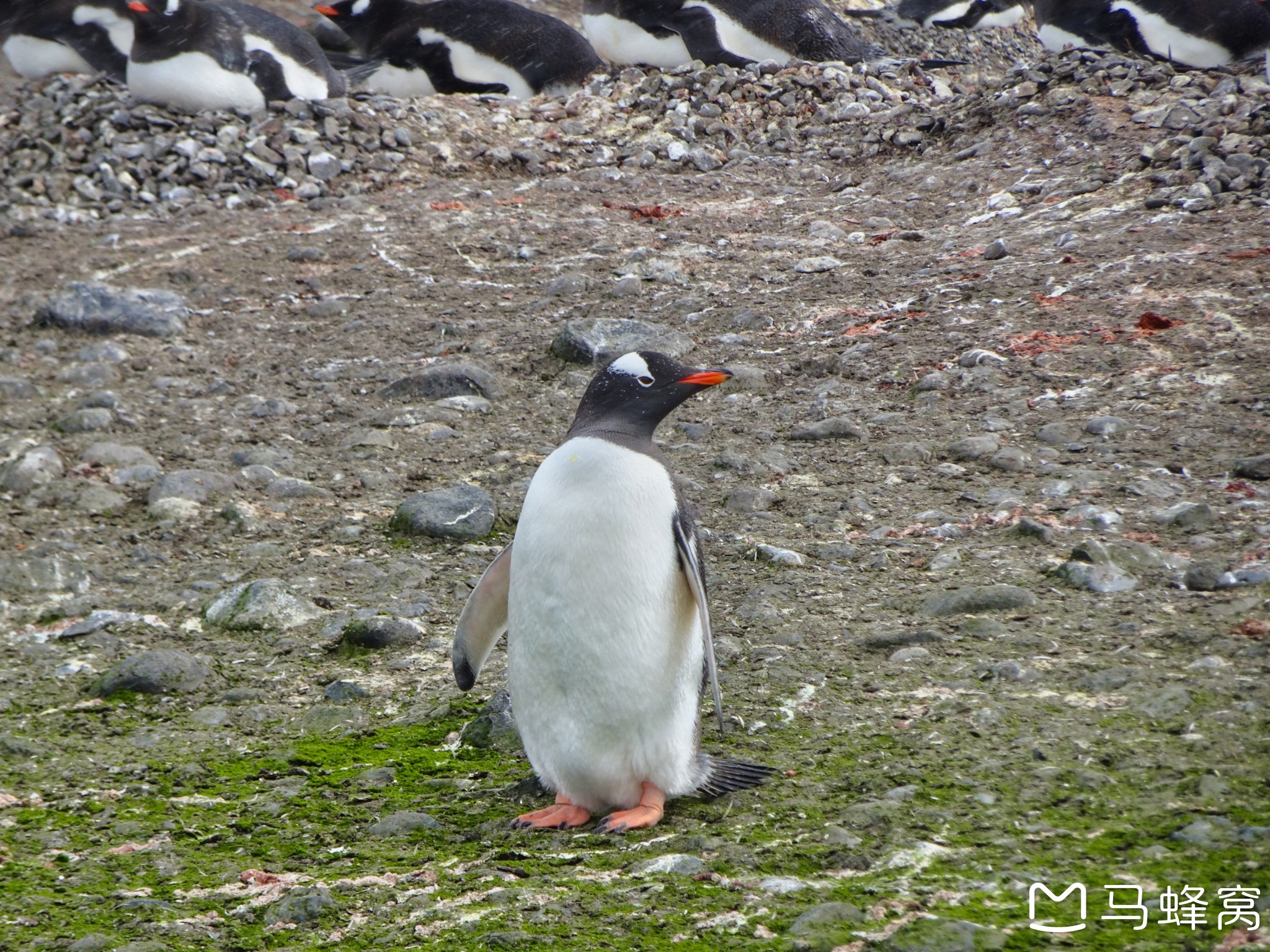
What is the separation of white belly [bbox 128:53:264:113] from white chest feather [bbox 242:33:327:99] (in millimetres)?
294

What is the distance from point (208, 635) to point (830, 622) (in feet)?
6.16

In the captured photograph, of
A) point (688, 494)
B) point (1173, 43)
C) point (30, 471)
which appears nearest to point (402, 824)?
point (688, 494)

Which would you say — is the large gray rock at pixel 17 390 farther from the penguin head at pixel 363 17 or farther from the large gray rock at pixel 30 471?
the penguin head at pixel 363 17

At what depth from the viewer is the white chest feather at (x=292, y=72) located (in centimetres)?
954

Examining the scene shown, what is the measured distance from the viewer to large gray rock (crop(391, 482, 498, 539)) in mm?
4512

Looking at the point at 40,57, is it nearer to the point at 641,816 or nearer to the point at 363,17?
the point at 363,17

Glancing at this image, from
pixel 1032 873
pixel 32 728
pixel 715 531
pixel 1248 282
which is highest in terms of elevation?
pixel 1248 282

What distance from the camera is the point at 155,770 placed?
3105 mm

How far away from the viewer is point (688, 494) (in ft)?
15.5

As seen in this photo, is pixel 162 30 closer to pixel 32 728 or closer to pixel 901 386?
pixel 901 386

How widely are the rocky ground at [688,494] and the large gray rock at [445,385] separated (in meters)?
0.02

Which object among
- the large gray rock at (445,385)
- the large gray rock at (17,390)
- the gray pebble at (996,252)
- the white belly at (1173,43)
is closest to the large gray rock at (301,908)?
the large gray rock at (445,385)

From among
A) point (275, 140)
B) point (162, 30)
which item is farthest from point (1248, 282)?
point (162, 30)

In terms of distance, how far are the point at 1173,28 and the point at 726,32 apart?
3.62 metres
